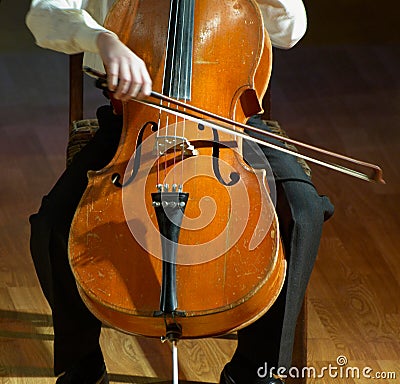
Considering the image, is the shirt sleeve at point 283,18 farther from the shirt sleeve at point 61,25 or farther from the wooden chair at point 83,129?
the shirt sleeve at point 61,25

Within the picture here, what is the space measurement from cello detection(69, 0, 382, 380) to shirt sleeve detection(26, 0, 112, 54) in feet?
0.24

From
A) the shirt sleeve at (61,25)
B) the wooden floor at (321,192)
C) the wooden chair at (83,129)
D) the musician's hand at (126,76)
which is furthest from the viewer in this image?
the wooden floor at (321,192)

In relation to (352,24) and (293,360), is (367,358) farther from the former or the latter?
(352,24)

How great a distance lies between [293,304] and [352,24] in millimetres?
2121

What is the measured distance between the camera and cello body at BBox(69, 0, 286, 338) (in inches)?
53.0

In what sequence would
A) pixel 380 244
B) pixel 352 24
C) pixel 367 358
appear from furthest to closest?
pixel 352 24 < pixel 380 244 < pixel 367 358

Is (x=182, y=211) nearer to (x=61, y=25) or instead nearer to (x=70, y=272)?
(x=70, y=272)

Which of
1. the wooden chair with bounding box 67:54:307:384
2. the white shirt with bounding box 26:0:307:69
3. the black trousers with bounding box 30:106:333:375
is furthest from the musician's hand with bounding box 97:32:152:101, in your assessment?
the wooden chair with bounding box 67:54:307:384

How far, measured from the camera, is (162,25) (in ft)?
5.01

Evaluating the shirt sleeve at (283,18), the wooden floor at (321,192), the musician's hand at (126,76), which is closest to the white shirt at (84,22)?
the shirt sleeve at (283,18)

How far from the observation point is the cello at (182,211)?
135cm

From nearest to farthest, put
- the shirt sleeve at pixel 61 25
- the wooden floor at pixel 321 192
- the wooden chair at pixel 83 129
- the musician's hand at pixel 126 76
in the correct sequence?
the musician's hand at pixel 126 76, the shirt sleeve at pixel 61 25, the wooden chair at pixel 83 129, the wooden floor at pixel 321 192

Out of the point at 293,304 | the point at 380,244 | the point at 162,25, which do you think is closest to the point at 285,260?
the point at 293,304

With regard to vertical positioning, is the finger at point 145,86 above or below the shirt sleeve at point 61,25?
below
